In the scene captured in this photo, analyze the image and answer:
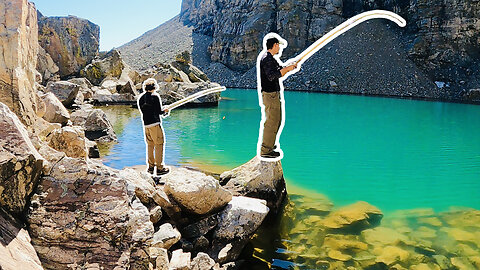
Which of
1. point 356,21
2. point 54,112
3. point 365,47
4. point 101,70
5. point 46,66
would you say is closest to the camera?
point 356,21

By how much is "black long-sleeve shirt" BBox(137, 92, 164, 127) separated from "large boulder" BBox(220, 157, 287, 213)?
3.17 m

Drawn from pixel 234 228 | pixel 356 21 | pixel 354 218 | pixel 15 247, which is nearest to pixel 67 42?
pixel 354 218

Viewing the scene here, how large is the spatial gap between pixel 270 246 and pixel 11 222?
5.09 m

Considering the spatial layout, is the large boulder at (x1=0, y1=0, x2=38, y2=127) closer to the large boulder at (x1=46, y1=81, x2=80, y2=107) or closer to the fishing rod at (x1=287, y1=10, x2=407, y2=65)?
the fishing rod at (x1=287, y1=10, x2=407, y2=65)

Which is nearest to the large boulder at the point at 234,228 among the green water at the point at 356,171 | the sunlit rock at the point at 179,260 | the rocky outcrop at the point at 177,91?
the green water at the point at 356,171

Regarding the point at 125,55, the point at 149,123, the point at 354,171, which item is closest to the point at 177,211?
the point at 149,123

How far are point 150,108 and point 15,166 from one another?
99.9 inches

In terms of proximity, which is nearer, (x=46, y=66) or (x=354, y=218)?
(x=354, y=218)

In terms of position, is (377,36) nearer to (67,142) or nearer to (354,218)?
(354,218)

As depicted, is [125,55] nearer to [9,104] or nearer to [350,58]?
[350,58]

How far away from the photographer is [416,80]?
64375 mm

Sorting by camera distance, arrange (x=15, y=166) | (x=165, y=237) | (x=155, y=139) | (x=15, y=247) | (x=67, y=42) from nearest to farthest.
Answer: (x=15, y=247) → (x=15, y=166) → (x=165, y=237) → (x=155, y=139) → (x=67, y=42)

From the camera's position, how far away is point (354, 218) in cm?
910

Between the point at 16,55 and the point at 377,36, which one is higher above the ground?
the point at 377,36
